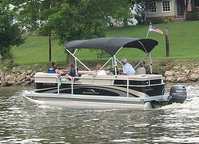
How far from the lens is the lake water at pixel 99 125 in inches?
865

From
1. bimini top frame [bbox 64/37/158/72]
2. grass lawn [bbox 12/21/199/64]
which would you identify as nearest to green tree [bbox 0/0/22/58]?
grass lawn [bbox 12/21/199/64]

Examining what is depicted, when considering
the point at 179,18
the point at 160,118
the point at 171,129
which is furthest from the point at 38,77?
the point at 179,18

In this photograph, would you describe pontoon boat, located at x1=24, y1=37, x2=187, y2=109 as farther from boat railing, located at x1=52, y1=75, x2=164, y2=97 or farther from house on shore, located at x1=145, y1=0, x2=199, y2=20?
house on shore, located at x1=145, y1=0, x2=199, y2=20

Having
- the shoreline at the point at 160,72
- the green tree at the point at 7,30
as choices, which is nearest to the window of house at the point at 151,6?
the green tree at the point at 7,30

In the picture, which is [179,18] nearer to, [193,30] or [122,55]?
[193,30]

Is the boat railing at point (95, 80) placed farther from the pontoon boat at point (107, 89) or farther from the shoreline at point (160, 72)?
the shoreline at point (160, 72)

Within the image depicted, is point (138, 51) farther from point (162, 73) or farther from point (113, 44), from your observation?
point (113, 44)

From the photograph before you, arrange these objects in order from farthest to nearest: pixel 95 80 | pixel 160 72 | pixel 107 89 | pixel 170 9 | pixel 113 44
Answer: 1. pixel 170 9
2. pixel 160 72
3. pixel 95 80
4. pixel 113 44
5. pixel 107 89

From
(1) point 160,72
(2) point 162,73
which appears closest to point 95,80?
(2) point 162,73

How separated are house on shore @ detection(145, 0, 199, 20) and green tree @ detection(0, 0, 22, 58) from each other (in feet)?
99.2

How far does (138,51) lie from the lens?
6122 cm

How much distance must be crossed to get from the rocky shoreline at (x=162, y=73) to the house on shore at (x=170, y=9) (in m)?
34.2

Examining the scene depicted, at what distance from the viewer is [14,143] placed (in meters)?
21.7

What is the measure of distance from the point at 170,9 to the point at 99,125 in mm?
64472
